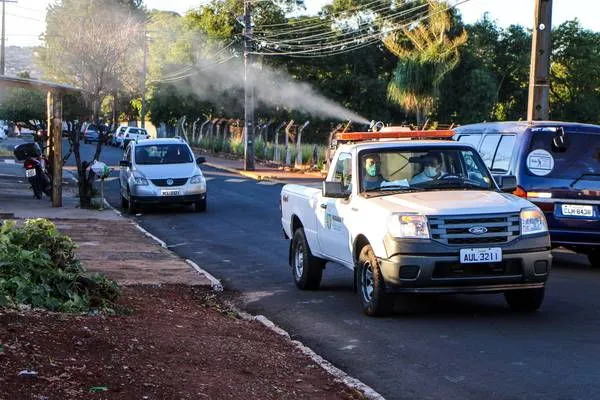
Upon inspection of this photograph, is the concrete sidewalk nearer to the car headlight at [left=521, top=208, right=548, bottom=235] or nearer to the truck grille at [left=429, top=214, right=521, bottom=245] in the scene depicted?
the truck grille at [left=429, top=214, right=521, bottom=245]

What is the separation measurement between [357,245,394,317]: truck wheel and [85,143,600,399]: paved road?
111 millimetres

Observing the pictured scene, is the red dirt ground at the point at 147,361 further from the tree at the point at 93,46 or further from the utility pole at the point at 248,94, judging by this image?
the utility pole at the point at 248,94

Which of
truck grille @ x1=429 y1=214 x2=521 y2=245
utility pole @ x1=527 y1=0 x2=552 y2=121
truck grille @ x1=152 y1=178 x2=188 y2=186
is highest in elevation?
utility pole @ x1=527 y1=0 x2=552 y2=121

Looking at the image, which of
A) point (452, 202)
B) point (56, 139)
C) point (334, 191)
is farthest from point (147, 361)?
point (56, 139)

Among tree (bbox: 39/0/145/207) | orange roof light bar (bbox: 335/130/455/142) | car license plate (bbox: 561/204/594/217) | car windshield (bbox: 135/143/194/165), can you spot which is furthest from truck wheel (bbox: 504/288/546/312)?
tree (bbox: 39/0/145/207)

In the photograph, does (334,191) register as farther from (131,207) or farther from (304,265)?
(131,207)

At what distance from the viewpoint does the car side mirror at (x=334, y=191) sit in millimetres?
10453

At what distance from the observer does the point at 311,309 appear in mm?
10547

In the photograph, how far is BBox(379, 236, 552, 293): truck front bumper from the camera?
912cm

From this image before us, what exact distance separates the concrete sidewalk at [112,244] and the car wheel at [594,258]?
17.7 feet

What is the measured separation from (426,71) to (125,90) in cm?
3557

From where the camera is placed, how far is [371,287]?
9750mm

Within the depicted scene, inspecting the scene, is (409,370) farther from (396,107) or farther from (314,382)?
(396,107)

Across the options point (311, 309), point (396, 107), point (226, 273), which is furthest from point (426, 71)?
point (311, 309)
